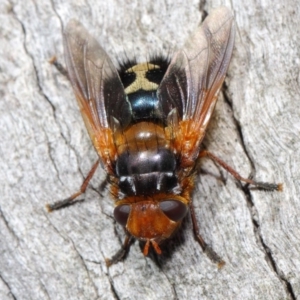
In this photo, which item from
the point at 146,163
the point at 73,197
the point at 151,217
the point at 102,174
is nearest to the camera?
the point at 151,217

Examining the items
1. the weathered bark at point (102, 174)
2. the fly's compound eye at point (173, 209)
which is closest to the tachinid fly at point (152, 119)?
the fly's compound eye at point (173, 209)

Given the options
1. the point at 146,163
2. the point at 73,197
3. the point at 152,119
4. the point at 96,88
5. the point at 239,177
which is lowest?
the point at 73,197

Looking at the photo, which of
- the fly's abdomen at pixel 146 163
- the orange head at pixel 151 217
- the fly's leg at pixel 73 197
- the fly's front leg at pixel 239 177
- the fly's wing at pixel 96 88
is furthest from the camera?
the fly's leg at pixel 73 197

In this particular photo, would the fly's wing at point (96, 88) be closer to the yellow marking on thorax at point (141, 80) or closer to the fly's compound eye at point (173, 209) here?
the yellow marking on thorax at point (141, 80)

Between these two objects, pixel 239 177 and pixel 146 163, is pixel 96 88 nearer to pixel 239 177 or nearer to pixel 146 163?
pixel 146 163

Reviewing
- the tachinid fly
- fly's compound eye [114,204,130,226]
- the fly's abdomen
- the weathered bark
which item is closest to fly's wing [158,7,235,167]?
the tachinid fly

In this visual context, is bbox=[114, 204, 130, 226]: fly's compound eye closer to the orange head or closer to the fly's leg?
the orange head

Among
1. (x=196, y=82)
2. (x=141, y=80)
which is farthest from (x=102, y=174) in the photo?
(x=196, y=82)
